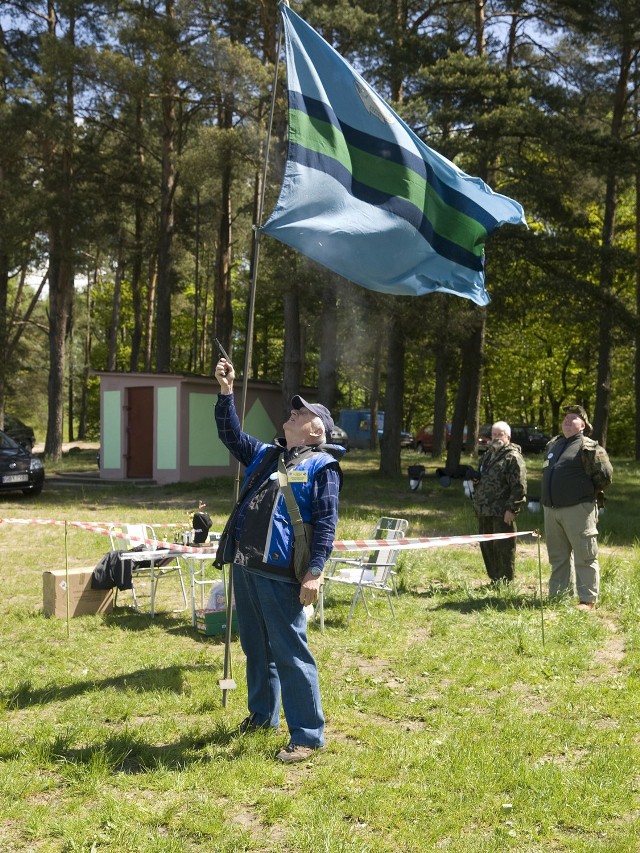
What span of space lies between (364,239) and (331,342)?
1619cm

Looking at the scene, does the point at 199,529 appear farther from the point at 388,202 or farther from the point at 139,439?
the point at 139,439

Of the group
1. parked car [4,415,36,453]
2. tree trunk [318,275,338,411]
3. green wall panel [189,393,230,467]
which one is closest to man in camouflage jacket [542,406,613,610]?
tree trunk [318,275,338,411]

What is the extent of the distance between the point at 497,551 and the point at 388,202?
4402 millimetres

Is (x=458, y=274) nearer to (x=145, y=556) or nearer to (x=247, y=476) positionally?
(x=247, y=476)

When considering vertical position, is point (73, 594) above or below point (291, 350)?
below

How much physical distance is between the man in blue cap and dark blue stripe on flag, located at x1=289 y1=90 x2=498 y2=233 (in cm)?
174

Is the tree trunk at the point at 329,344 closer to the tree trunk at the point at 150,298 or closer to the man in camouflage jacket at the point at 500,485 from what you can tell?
the man in camouflage jacket at the point at 500,485

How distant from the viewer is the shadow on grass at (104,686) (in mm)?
5438

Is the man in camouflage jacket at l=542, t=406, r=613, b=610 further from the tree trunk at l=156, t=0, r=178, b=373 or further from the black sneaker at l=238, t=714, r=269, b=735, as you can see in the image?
the tree trunk at l=156, t=0, r=178, b=373

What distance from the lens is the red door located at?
2298cm

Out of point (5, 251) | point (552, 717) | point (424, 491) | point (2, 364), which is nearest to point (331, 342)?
point (424, 491)

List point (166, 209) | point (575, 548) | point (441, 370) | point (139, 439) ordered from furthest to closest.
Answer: point (441, 370), point (166, 209), point (139, 439), point (575, 548)

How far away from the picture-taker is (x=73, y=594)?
771cm

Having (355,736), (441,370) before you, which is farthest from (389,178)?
(441,370)
